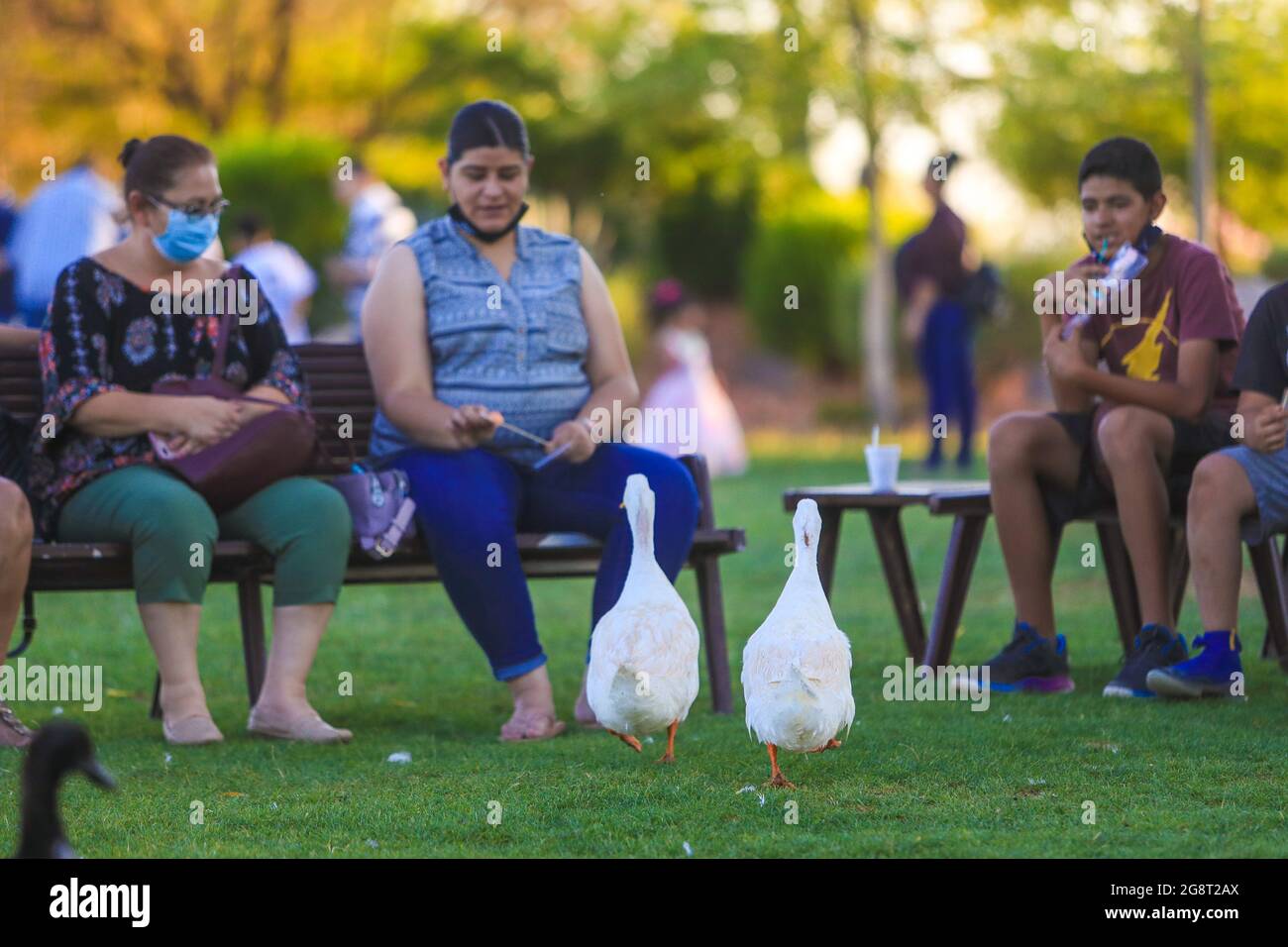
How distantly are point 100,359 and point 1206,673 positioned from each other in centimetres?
328

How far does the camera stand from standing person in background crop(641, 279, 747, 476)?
593 inches

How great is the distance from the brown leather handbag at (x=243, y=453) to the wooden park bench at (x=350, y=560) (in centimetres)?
15

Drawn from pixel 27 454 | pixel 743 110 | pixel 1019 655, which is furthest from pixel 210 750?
pixel 743 110

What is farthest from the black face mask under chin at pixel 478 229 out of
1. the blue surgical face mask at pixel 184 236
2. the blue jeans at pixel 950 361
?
the blue jeans at pixel 950 361

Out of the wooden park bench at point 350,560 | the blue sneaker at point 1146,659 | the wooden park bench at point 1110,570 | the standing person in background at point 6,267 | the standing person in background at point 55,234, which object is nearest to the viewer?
the wooden park bench at point 350,560

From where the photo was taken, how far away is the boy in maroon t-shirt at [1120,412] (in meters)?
5.91

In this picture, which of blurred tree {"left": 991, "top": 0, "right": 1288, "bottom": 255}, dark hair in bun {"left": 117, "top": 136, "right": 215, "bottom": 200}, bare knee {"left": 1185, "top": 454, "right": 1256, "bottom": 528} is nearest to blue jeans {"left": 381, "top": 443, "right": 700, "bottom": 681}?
dark hair in bun {"left": 117, "top": 136, "right": 215, "bottom": 200}

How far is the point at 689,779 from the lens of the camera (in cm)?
475

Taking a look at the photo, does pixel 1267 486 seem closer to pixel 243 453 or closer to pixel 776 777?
pixel 776 777

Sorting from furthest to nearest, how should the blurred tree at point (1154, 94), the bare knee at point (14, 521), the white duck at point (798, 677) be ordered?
the blurred tree at point (1154, 94), the bare knee at point (14, 521), the white duck at point (798, 677)

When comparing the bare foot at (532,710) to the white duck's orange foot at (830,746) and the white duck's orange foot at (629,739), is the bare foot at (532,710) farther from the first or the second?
the white duck's orange foot at (830,746)

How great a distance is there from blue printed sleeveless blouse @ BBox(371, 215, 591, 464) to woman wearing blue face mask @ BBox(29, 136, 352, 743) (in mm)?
522

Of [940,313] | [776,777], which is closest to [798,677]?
[776,777]

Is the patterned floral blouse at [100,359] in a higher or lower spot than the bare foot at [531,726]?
higher
